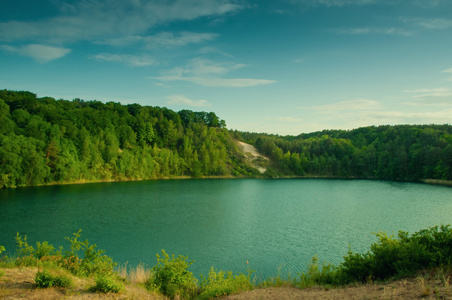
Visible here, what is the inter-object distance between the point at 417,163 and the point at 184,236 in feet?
315

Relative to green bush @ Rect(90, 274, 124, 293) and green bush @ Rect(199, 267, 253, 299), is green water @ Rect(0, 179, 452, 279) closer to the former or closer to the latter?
green bush @ Rect(199, 267, 253, 299)

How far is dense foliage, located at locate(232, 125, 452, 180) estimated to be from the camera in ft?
289

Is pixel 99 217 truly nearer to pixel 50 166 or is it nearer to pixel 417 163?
pixel 50 166

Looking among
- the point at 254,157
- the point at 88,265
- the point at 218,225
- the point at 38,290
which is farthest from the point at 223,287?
the point at 254,157

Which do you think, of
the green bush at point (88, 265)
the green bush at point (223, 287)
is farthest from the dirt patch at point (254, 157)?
the green bush at point (88, 265)

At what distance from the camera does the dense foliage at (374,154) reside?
88.0 meters

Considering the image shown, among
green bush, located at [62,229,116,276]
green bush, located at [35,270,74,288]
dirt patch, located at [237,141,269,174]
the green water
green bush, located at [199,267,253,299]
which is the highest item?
dirt patch, located at [237,141,269,174]

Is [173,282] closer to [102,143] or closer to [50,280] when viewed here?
[50,280]

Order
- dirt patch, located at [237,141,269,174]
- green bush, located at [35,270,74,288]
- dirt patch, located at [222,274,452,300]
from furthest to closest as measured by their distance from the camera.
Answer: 1. dirt patch, located at [237,141,269,174]
2. green bush, located at [35,270,74,288]
3. dirt patch, located at [222,274,452,300]

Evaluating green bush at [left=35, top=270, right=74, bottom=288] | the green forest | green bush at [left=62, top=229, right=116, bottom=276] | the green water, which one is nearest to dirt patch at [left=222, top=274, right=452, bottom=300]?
green bush at [left=62, top=229, right=116, bottom=276]

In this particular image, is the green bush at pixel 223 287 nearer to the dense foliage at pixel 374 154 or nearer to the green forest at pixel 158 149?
the green forest at pixel 158 149

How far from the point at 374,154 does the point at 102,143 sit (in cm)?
9984

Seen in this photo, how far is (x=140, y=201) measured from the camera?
42688 mm

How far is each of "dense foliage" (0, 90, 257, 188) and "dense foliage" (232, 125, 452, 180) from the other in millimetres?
19588
